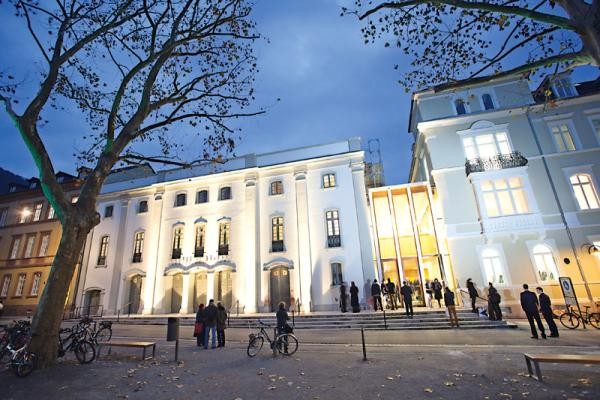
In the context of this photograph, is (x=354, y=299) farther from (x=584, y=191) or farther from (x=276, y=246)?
(x=584, y=191)

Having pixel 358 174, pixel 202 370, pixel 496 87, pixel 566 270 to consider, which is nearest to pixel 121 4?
pixel 202 370

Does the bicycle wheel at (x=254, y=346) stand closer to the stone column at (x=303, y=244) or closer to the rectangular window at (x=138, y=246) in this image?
the stone column at (x=303, y=244)

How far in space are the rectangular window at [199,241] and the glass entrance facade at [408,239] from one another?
12.6 meters

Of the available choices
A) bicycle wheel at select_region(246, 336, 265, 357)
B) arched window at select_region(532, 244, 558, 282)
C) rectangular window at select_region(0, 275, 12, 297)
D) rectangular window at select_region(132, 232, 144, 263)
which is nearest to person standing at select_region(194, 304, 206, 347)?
bicycle wheel at select_region(246, 336, 265, 357)

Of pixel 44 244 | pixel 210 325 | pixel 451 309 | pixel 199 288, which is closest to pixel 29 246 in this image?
pixel 44 244

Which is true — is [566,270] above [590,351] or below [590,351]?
above

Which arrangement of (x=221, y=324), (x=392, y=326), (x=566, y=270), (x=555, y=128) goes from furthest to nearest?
(x=555, y=128)
(x=566, y=270)
(x=392, y=326)
(x=221, y=324)

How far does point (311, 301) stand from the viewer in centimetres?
1853

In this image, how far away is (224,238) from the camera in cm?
2159

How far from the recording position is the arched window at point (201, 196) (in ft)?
76.0

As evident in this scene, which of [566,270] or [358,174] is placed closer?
[566,270]

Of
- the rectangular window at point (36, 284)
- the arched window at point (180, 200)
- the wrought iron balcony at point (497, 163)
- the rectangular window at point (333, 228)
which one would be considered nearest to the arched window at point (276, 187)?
the rectangular window at point (333, 228)

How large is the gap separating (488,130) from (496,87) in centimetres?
327

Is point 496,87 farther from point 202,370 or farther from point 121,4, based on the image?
point 202,370
